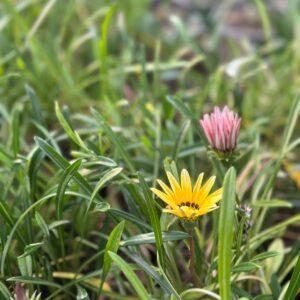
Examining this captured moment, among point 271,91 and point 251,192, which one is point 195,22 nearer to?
point 271,91

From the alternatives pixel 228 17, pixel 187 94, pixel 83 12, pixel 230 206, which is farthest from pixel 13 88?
pixel 228 17

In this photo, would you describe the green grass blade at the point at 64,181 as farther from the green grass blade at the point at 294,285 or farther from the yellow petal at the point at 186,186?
the green grass blade at the point at 294,285

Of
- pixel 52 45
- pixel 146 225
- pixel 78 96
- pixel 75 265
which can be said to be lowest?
pixel 75 265

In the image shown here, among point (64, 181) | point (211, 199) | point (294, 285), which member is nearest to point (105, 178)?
point (64, 181)

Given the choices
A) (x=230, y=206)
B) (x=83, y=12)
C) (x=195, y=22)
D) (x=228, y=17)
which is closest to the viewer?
(x=230, y=206)

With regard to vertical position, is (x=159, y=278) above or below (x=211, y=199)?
below

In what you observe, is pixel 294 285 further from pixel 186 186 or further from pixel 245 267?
pixel 186 186
